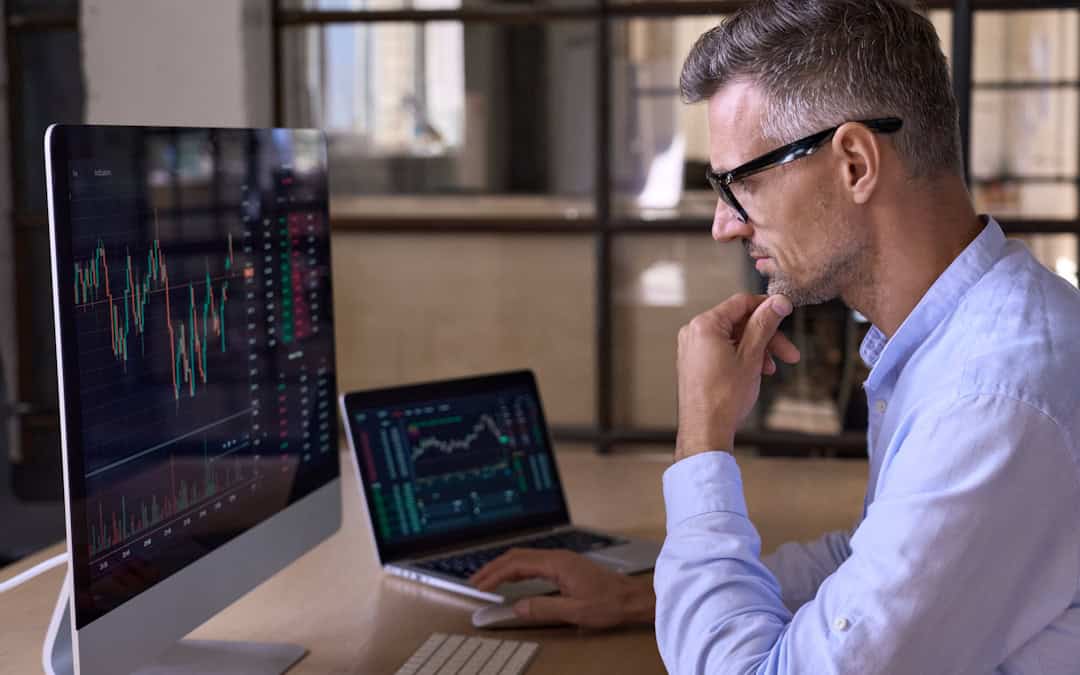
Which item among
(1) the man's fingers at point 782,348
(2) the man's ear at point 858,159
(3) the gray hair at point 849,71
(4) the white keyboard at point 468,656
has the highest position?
(3) the gray hair at point 849,71

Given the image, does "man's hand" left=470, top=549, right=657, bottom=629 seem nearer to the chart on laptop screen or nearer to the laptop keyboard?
the laptop keyboard

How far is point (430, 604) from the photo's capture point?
163 centimetres

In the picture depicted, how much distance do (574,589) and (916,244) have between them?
0.59 m

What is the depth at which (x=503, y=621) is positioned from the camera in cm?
153

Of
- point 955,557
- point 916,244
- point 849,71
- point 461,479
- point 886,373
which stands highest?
point 849,71

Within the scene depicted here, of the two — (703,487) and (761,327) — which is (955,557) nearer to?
(703,487)

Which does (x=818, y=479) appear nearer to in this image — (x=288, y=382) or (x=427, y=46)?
(x=288, y=382)

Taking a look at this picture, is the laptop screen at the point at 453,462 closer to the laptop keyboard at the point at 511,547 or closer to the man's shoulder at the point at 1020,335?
the laptop keyboard at the point at 511,547

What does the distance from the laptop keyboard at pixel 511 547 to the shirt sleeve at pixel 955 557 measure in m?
0.65

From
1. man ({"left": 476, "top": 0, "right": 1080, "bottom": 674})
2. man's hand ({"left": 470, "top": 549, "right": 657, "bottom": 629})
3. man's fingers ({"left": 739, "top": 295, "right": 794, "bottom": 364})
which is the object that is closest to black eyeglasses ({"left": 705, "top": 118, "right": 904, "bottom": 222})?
man ({"left": 476, "top": 0, "right": 1080, "bottom": 674})

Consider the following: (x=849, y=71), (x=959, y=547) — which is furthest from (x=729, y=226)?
(x=959, y=547)

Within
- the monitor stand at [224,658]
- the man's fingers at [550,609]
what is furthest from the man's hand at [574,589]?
the monitor stand at [224,658]

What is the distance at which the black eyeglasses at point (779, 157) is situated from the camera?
1210mm

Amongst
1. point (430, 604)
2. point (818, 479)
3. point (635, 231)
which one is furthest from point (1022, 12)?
point (430, 604)
